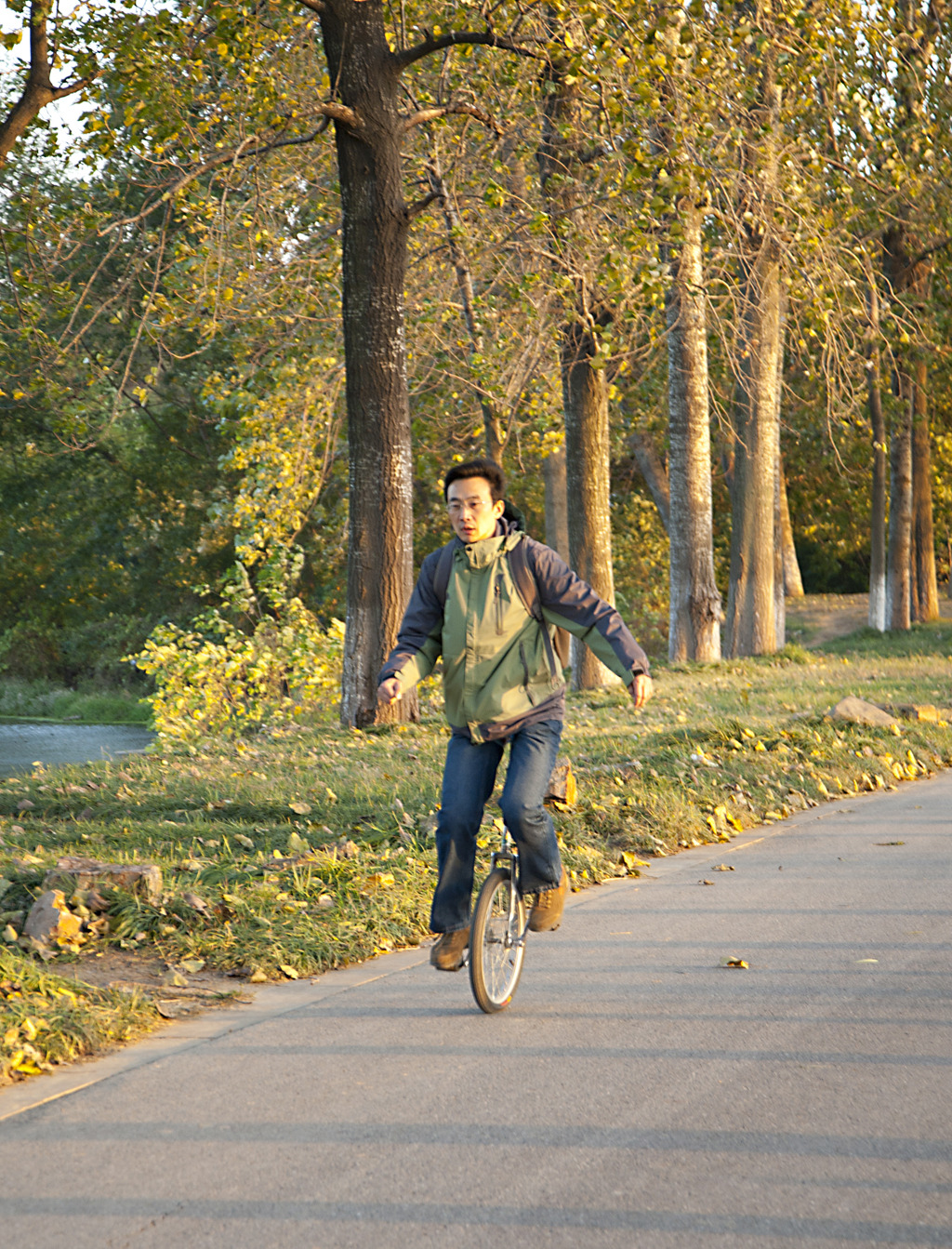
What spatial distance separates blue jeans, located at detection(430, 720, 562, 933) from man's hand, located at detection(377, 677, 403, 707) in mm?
393

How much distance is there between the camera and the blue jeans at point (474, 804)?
532 centimetres

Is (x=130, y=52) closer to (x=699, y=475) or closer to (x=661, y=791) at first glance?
(x=661, y=791)

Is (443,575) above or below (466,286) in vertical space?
below

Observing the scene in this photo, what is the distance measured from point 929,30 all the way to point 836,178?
7.56 meters

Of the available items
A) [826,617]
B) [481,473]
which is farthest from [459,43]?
[826,617]

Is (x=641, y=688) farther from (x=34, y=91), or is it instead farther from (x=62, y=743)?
(x=62, y=743)

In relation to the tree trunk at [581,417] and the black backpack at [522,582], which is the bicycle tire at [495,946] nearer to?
the black backpack at [522,582]

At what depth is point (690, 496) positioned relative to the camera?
64.8 feet

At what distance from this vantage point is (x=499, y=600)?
5352 mm

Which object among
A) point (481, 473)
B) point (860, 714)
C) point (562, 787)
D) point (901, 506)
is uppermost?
point (901, 506)

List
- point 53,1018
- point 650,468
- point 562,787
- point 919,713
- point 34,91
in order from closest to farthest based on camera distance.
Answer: point 53,1018 → point 562,787 → point 34,91 → point 919,713 → point 650,468

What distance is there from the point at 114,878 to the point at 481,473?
2.59 meters

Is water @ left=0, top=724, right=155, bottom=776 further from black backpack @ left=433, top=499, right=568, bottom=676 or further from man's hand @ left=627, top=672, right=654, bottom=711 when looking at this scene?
man's hand @ left=627, top=672, right=654, bottom=711

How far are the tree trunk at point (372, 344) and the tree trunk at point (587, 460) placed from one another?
14.7 feet
